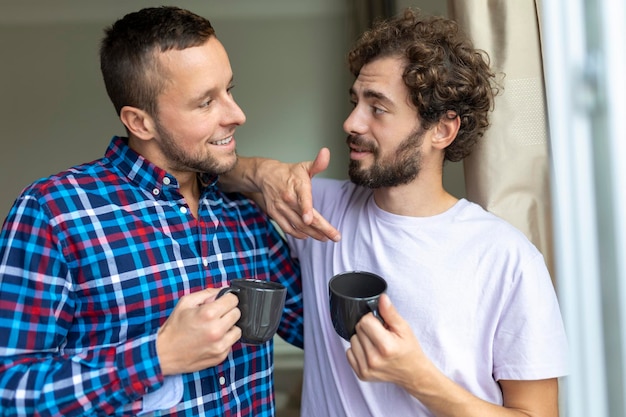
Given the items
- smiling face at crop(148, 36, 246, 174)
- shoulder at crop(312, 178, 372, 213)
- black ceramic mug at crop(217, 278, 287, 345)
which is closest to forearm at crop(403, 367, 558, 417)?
black ceramic mug at crop(217, 278, 287, 345)

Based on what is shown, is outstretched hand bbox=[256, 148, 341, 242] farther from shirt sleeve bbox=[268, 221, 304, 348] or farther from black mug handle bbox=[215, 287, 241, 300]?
black mug handle bbox=[215, 287, 241, 300]

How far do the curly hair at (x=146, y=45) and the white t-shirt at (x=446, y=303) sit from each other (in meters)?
0.48

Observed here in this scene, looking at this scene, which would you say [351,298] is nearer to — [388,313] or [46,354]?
[388,313]

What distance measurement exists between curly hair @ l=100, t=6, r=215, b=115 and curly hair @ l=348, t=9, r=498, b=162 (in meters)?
0.39

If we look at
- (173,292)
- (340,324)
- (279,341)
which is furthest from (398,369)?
(279,341)

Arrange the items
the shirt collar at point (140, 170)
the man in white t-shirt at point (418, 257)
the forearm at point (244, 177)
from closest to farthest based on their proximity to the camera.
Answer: the man in white t-shirt at point (418, 257) → the shirt collar at point (140, 170) → the forearm at point (244, 177)

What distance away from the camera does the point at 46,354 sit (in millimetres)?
1010

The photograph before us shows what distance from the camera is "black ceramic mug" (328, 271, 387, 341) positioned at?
0.96 meters

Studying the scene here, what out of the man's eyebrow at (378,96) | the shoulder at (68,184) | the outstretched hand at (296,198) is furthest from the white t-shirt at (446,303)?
the shoulder at (68,184)

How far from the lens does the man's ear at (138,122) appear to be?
1.21 metres

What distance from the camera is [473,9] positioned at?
1.26 m

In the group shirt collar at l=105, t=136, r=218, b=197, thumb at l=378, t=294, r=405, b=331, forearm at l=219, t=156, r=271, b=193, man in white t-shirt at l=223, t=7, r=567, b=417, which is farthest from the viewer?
forearm at l=219, t=156, r=271, b=193

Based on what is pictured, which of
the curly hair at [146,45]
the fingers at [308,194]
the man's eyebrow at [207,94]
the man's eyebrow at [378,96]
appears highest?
the curly hair at [146,45]

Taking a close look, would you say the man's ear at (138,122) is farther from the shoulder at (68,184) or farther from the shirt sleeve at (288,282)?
the shirt sleeve at (288,282)
